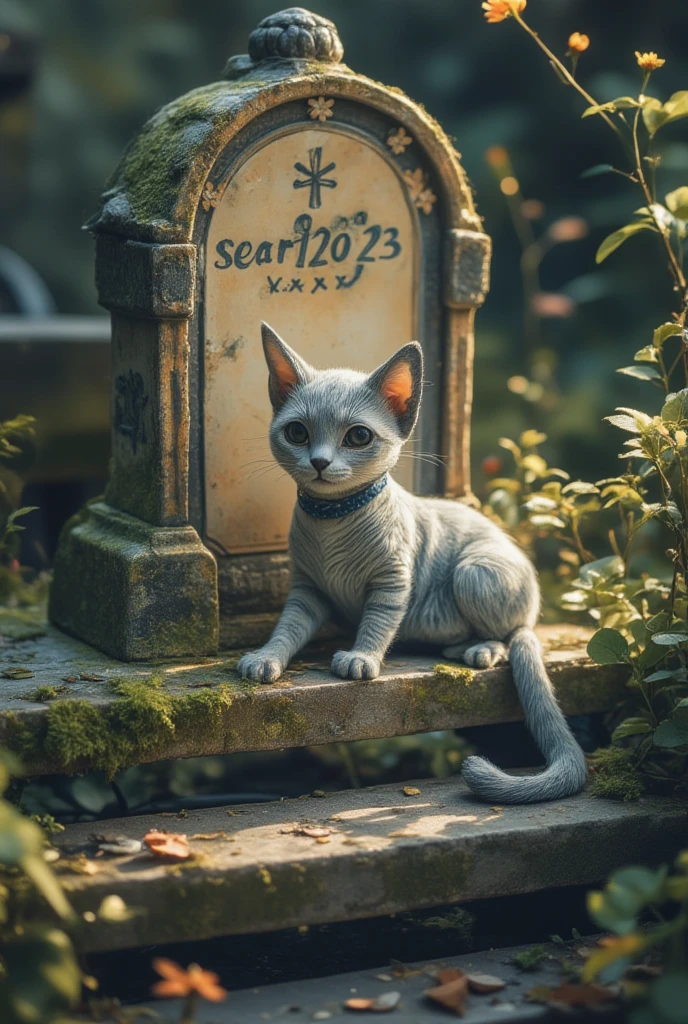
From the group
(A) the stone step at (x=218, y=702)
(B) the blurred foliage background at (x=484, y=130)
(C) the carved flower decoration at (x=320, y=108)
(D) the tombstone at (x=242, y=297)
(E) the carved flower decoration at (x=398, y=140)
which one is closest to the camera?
(A) the stone step at (x=218, y=702)

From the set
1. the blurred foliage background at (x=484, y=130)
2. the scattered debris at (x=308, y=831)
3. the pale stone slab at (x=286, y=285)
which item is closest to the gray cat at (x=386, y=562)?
the pale stone slab at (x=286, y=285)

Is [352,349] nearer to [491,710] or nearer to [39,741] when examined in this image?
[491,710]

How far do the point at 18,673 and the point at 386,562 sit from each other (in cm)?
110

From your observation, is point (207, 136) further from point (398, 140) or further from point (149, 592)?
point (149, 592)

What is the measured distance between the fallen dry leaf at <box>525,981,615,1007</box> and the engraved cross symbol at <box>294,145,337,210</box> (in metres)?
2.43

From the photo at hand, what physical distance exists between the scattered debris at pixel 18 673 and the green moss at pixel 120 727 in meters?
0.30

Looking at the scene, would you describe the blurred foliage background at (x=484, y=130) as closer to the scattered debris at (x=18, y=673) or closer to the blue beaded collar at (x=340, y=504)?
the blue beaded collar at (x=340, y=504)

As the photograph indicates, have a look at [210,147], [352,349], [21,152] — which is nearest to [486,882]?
[352,349]

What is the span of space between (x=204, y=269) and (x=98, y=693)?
1.34 meters

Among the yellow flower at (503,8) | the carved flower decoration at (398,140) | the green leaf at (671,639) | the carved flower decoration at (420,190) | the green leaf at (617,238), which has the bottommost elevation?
the green leaf at (671,639)

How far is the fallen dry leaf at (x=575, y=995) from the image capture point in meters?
3.09

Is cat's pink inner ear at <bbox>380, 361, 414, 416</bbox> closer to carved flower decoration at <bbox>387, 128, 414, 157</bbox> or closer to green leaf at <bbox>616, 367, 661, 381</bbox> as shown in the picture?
green leaf at <bbox>616, 367, 661, 381</bbox>

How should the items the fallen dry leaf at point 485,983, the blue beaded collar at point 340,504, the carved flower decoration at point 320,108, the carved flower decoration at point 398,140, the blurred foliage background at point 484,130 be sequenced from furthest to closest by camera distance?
1. the blurred foliage background at point 484,130
2. the carved flower decoration at point 398,140
3. the carved flower decoration at point 320,108
4. the blue beaded collar at point 340,504
5. the fallen dry leaf at point 485,983

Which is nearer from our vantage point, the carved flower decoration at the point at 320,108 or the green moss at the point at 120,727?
the green moss at the point at 120,727
